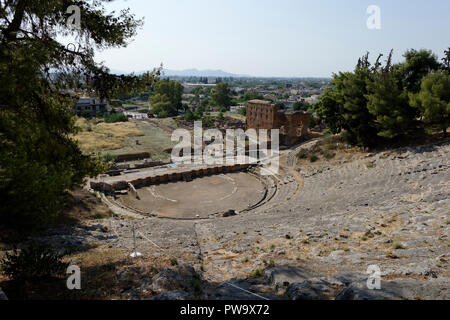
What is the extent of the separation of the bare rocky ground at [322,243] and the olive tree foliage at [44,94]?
269cm

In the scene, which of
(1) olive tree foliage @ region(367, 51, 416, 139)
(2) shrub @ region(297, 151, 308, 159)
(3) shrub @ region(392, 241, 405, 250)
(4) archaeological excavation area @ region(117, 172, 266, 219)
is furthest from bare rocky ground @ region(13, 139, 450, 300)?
(2) shrub @ region(297, 151, 308, 159)

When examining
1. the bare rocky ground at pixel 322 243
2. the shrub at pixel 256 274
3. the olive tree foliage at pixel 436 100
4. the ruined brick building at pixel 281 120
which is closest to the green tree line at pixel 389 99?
the olive tree foliage at pixel 436 100

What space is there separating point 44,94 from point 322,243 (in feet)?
33.3

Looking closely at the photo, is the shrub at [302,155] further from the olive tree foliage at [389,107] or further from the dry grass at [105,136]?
the dry grass at [105,136]

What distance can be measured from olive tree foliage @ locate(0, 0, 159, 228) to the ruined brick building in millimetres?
31418

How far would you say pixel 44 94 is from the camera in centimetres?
852

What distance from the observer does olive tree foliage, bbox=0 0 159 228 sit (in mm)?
5895

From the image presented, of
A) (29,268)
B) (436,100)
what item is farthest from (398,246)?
(436,100)

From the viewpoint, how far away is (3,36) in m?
7.11

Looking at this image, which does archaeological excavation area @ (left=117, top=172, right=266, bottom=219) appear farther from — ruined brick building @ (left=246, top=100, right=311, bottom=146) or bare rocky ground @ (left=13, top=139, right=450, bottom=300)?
ruined brick building @ (left=246, top=100, right=311, bottom=146)

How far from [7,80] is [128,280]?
15.2 feet
